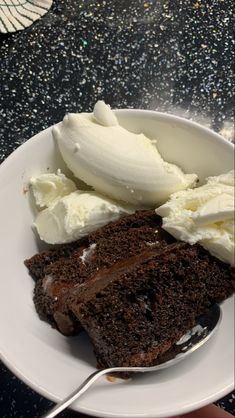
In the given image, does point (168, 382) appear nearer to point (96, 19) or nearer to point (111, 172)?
point (111, 172)

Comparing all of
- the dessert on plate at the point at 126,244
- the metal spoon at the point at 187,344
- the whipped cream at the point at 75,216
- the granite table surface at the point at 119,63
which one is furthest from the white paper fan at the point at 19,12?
the metal spoon at the point at 187,344

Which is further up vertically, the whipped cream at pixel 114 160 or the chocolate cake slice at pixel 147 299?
the whipped cream at pixel 114 160

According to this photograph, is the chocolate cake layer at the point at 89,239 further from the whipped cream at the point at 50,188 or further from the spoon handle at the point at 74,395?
the spoon handle at the point at 74,395

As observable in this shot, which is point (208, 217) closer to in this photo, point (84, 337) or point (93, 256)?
point (93, 256)

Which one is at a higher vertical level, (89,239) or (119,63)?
(119,63)

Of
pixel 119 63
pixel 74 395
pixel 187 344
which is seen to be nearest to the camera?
pixel 74 395

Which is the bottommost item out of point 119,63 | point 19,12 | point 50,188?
point 50,188

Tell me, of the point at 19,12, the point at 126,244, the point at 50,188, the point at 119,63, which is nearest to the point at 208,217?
the point at 126,244
